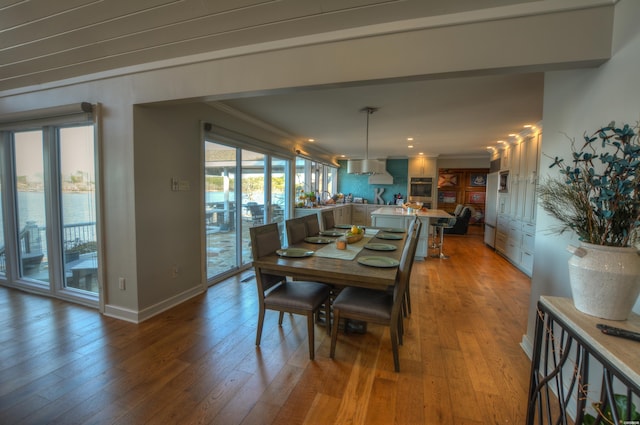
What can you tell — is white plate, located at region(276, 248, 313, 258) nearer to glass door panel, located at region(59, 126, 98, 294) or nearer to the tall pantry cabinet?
glass door panel, located at region(59, 126, 98, 294)

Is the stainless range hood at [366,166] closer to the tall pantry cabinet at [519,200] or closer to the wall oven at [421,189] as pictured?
the tall pantry cabinet at [519,200]

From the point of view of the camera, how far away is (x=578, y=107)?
171cm

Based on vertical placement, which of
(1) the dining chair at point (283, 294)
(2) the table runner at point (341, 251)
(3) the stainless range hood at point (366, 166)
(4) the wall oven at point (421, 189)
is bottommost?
(1) the dining chair at point (283, 294)

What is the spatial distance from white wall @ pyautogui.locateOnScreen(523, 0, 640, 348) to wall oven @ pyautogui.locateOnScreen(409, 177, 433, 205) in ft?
19.6

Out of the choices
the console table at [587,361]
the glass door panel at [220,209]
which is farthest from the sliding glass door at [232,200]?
the console table at [587,361]

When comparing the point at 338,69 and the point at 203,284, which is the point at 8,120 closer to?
the point at 203,284

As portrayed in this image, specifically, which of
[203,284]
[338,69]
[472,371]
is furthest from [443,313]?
[203,284]

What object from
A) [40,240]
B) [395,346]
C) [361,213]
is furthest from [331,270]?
[361,213]

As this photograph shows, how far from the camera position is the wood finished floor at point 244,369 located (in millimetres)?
1578

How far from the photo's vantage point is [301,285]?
2385 mm

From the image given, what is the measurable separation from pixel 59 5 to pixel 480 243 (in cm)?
794

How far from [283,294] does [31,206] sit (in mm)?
3402

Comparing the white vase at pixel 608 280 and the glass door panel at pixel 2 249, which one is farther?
the glass door panel at pixel 2 249

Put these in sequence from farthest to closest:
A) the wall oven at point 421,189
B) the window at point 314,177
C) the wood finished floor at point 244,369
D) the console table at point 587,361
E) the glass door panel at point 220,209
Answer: the wall oven at point 421,189
the window at point 314,177
the glass door panel at point 220,209
the wood finished floor at point 244,369
the console table at point 587,361
